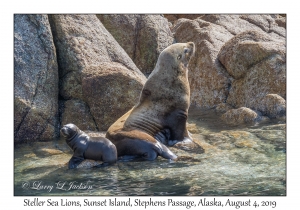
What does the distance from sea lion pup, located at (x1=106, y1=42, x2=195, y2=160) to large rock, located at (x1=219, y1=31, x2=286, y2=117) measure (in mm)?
2989

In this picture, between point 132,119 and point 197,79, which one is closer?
point 132,119

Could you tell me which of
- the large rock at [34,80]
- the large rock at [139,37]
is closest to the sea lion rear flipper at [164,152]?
the large rock at [34,80]

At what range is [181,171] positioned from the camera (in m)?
7.73

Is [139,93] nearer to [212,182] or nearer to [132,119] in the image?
[132,119]

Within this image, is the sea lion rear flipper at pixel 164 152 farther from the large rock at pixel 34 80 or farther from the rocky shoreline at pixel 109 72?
the large rock at pixel 34 80

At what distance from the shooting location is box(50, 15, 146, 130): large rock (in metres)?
10.5

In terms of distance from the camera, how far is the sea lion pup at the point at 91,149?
8.20 m

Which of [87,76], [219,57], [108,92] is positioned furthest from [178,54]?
[219,57]

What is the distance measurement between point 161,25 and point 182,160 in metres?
7.82

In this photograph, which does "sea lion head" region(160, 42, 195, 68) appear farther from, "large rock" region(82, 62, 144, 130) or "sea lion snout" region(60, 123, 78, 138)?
"sea lion snout" region(60, 123, 78, 138)

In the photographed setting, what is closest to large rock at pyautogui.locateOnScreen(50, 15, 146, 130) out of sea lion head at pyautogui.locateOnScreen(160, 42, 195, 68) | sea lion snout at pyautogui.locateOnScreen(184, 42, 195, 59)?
sea lion head at pyautogui.locateOnScreen(160, 42, 195, 68)

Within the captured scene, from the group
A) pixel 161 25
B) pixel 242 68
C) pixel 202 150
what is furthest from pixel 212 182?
pixel 161 25

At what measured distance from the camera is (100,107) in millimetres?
10578

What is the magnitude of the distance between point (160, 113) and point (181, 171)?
7.14 ft
